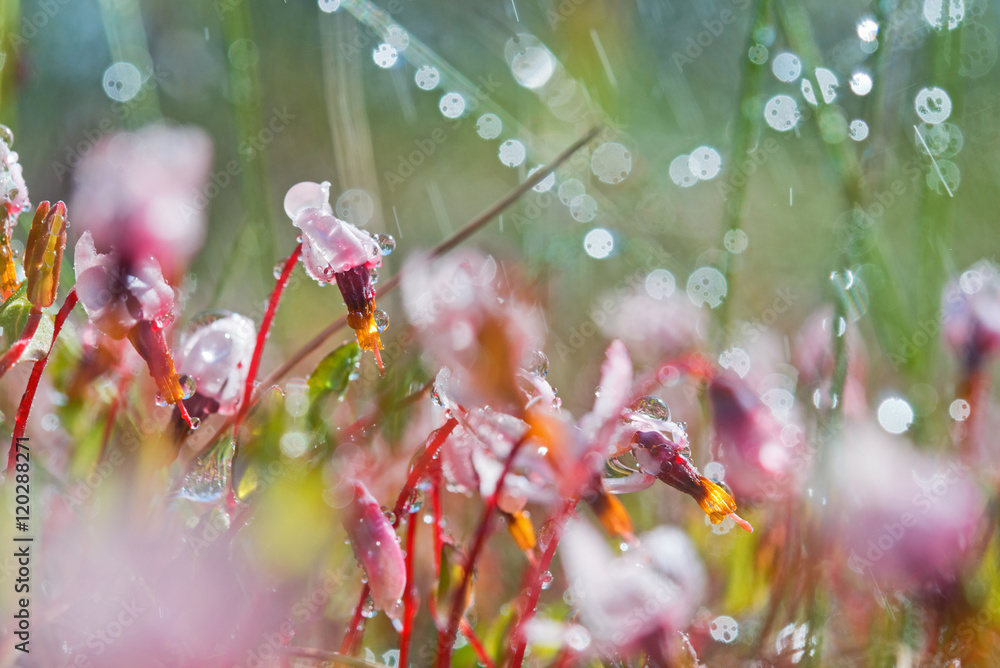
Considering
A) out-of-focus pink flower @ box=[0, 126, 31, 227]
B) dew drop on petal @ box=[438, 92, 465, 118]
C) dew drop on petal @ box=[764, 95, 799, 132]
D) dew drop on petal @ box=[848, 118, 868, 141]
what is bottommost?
out-of-focus pink flower @ box=[0, 126, 31, 227]

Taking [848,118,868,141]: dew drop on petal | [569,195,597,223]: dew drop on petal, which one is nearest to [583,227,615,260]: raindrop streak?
[569,195,597,223]: dew drop on petal

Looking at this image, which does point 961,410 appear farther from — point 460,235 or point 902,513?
point 460,235

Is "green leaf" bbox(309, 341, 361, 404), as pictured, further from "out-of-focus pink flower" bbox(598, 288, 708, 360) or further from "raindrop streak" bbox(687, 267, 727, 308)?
"raindrop streak" bbox(687, 267, 727, 308)

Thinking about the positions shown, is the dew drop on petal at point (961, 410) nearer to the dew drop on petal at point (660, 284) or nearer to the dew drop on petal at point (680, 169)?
the dew drop on petal at point (660, 284)

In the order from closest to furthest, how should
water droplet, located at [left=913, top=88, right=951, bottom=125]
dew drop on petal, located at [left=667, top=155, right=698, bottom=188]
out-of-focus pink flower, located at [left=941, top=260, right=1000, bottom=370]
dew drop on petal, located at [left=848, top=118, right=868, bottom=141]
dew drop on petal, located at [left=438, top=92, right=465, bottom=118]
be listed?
1. out-of-focus pink flower, located at [left=941, top=260, right=1000, bottom=370]
2. dew drop on petal, located at [left=848, top=118, right=868, bottom=141]
3. water droplet, located at [left=913, top=88, right=951, bottom=125]
4. dew drop on petal, located at [left=438, top=92, right=465, bottom=118]
5. dew drop on petal, located at [left=667, top=155, right=698, bottom=188]

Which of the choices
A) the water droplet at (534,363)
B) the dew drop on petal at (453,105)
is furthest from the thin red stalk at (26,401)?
the dew drop on petal at (453,105)

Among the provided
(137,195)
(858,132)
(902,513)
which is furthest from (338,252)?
(858,132)
